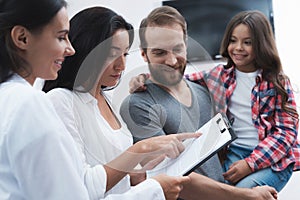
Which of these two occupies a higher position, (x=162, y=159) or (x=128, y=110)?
(x=128, y=110)

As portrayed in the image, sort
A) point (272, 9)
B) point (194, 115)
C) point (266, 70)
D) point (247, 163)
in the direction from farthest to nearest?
point (272, 9) → point (266, 70) → point (247, 163) → point (194, 115)

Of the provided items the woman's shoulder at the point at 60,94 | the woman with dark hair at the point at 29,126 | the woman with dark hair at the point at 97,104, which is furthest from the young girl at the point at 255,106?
the woman with dark hair at the point at 29,126

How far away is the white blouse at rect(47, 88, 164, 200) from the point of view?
0.97 m

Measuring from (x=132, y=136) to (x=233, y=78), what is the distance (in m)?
0.61

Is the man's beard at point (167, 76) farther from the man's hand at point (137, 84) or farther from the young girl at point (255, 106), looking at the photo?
the young girl at point (255, 106)

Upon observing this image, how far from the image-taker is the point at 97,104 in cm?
116

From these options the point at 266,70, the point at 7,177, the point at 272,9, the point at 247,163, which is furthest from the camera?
the point at 272,9

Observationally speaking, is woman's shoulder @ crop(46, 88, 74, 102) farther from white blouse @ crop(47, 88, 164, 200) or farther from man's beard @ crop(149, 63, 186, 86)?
man's beard @ crop(149, 63, 186, 86)

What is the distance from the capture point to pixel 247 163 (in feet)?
4.92

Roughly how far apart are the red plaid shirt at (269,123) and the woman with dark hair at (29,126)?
2.35 ft

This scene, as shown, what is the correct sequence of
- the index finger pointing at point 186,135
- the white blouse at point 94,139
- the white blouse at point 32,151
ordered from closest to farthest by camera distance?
the white blouse at point 32,151 → the white blouse at point 94,139 → the index finger pointing at point 186,135

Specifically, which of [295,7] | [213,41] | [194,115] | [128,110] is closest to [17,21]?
[128,110]

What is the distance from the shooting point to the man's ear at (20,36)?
831mm

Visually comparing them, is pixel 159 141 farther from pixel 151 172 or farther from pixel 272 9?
pixel 272 9
